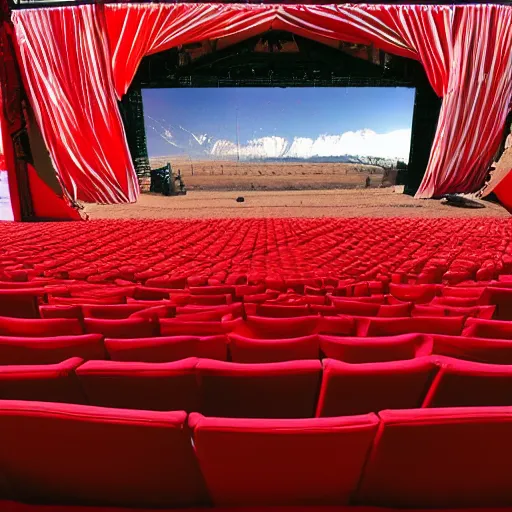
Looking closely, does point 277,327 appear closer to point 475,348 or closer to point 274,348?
point 274,348

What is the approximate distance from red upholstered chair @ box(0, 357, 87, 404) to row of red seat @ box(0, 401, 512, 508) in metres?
0.12

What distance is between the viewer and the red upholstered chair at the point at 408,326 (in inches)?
55.4

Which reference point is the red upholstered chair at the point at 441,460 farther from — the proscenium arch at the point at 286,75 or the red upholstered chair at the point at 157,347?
the proscenium arch at the point at 286,75

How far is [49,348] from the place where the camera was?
1.09 metres

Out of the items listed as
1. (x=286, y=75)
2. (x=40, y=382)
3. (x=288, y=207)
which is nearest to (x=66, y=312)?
(x=40, y=382)

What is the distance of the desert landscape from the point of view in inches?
361

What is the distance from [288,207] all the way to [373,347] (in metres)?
6.21

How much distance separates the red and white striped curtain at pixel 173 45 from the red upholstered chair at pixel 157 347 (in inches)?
248

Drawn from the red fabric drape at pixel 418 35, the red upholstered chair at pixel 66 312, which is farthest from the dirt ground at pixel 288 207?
the red upholstered chair at pixel 66 312

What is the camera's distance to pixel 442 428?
693 millimetres

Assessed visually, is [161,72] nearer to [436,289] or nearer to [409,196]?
[409,196]

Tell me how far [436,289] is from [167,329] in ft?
4.90

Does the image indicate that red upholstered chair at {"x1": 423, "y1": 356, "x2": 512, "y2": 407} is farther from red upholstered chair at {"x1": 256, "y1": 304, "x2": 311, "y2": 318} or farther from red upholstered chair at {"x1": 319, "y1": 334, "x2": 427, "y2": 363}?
red upholstered chair at {"x1": 256, "y1": 304, "x2": 311, "y2": 318}

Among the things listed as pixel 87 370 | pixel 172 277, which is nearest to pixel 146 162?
pixel 172 277
